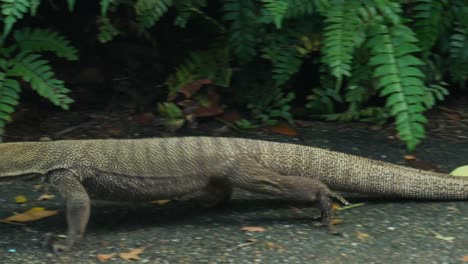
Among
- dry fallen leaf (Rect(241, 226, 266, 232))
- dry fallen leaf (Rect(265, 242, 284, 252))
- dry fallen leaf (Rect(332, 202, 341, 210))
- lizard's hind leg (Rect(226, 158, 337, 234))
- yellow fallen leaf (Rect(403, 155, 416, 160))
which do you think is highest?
yellow fallen leaf (Rect(403, 155, 416, 160))

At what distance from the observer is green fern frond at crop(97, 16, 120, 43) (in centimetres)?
600

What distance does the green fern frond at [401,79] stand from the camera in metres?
5.06

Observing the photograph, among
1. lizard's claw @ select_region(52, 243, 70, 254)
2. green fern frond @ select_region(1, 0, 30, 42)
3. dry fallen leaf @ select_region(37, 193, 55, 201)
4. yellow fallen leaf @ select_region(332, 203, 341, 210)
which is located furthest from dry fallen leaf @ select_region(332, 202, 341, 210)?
green fern frond @ select_region(1, 0, 30, 42)

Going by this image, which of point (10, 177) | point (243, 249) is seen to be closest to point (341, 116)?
point (243, 249)

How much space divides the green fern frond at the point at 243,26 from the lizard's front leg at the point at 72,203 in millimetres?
2169

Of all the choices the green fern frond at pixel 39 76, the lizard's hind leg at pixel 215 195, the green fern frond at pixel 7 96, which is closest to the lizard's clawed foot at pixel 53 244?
the lizard's hind leg at pixel 215 195

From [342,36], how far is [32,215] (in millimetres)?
2417

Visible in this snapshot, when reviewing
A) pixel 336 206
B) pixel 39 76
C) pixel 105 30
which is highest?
pixel 105 30

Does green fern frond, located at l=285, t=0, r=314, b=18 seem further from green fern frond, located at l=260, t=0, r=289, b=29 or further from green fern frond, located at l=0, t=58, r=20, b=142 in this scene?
green fern frond, located at l=0, t=58, r=20, b=142

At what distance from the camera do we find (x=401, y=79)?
16.9ft

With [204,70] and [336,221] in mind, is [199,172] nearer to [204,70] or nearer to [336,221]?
[336,221]

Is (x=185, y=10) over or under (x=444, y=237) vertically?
over

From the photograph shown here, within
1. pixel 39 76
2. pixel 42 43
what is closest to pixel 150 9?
pixel 42 43

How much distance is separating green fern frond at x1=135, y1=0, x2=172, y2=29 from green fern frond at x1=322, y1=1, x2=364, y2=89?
1.31 metres
